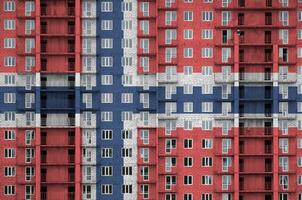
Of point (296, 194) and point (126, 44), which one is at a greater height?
point (126, 44)

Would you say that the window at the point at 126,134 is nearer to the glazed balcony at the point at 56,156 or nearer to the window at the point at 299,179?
the glazed balcony at the point at 56,156

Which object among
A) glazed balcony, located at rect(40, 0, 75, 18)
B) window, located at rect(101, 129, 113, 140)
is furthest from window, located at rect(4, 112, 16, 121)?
glazed balcony, located at rect(40, 0, 75, 18)

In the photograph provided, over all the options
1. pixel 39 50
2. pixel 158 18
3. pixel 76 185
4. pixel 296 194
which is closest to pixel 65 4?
pixel 39 50

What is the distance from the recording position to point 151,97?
101750mm

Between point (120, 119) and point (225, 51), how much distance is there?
19.0 m

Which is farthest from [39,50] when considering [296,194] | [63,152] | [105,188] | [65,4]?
[296,194]

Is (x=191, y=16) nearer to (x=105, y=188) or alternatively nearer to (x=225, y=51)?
(x=225, y=51)

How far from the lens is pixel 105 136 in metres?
101

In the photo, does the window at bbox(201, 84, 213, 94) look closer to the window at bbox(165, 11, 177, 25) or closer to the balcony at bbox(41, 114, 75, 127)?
the window at bbox(165, 11, 177, 25)

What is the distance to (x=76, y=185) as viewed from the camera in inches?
3888

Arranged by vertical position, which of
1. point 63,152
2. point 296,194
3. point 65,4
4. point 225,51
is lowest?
point 296,194

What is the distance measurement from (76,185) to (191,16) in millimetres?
30747

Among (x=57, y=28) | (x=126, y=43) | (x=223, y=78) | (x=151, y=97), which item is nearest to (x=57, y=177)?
(x=151, y=97)

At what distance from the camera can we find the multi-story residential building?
100562 mm
